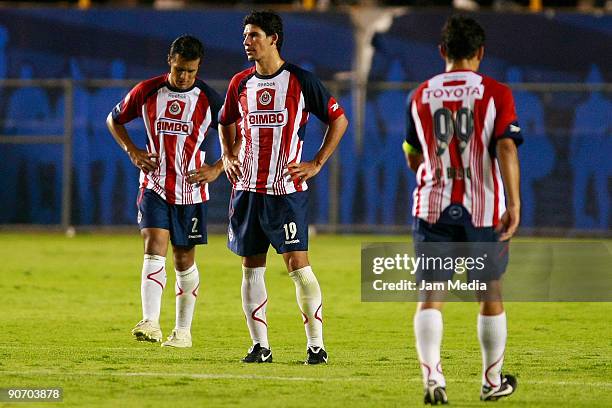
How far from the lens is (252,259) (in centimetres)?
858

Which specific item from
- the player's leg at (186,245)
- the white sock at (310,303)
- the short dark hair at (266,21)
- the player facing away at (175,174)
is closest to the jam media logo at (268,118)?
the short dark hair at (266,21)

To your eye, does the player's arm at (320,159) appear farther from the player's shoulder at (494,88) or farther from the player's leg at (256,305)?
the player's shoulder at (494,88)

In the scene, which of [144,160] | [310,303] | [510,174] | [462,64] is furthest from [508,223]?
[144,160]

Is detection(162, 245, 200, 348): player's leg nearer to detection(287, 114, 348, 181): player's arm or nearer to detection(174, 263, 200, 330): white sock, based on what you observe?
detection(174, 263, 200, 330): white sock

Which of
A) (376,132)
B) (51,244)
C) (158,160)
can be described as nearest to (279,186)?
(158,160)

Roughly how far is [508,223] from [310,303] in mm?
→ 2011

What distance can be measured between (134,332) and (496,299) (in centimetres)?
321

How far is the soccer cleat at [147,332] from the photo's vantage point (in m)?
9.23

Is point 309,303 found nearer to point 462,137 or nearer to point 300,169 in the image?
point 300,169

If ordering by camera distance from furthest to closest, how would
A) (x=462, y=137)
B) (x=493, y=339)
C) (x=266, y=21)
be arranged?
(x=266, y=21)
(x=493, y=339)
(x=462, y=137)

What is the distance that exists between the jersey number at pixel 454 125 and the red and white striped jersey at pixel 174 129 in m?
3.19

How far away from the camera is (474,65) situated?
693 cm

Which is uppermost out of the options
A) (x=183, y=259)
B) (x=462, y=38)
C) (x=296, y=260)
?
(x=462, y=38)

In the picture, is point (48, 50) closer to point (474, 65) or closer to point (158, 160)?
point (158, 160)
